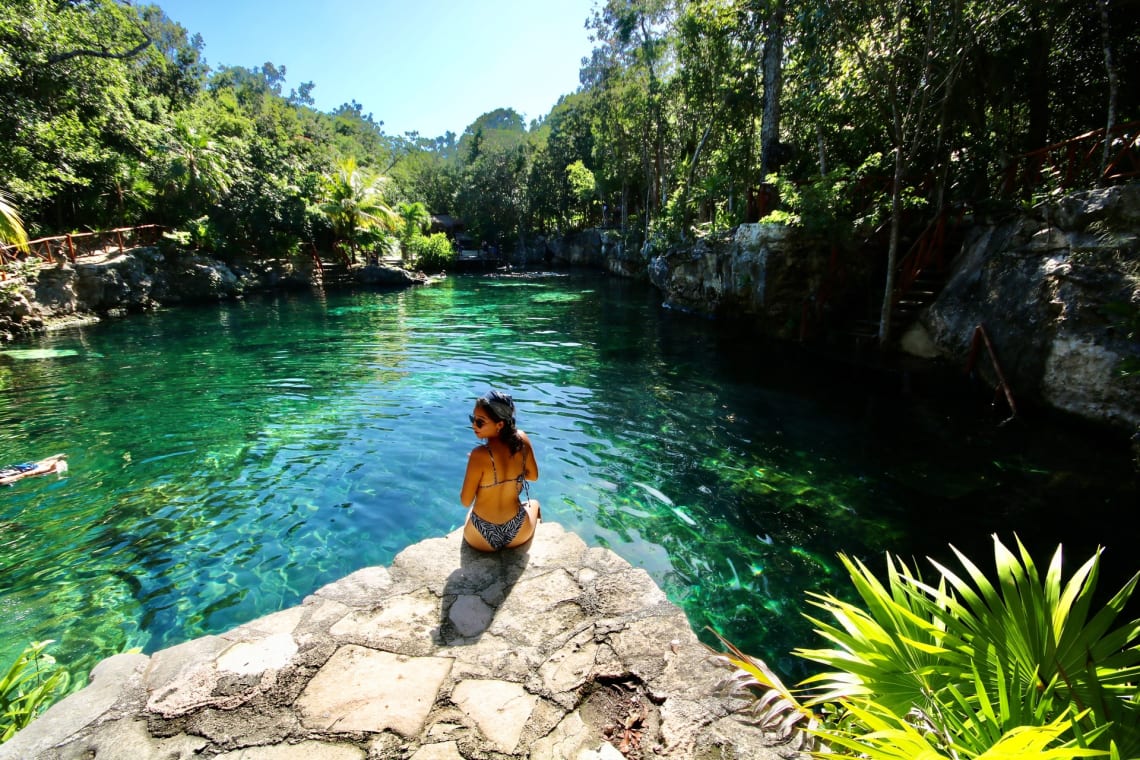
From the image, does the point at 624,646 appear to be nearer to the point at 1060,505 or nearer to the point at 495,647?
the point at 495,647

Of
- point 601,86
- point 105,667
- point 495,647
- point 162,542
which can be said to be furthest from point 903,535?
point 601,86

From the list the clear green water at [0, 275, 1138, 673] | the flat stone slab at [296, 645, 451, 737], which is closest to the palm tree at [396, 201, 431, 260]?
the clear green water at [0, 275, 1138, 673]

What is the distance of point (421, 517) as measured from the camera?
6.04 meters

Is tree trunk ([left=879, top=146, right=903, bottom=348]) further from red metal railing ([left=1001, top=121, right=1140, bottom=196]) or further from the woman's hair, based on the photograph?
the woman's hair

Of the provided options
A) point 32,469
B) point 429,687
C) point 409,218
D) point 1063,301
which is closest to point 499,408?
point 429,687

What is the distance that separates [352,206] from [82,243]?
13.4m

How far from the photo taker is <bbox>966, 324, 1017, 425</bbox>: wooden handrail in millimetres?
9266

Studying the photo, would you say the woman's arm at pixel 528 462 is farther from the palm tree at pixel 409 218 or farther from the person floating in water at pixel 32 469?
the palm tree at pixel 409 218

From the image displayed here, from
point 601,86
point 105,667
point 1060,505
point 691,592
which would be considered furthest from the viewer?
point 601,86

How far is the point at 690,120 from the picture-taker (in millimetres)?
25953

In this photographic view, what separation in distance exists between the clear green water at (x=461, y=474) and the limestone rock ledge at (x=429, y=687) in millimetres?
1489

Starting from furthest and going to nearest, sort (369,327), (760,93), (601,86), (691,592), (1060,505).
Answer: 1. (601,86)
2. (760,93)
3. (369,327)
4. (1060,505)
5. (691,592)

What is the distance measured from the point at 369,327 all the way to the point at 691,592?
17.1 m

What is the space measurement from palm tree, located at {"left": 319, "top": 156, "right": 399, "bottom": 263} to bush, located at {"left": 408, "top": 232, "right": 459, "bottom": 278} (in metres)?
6.38
